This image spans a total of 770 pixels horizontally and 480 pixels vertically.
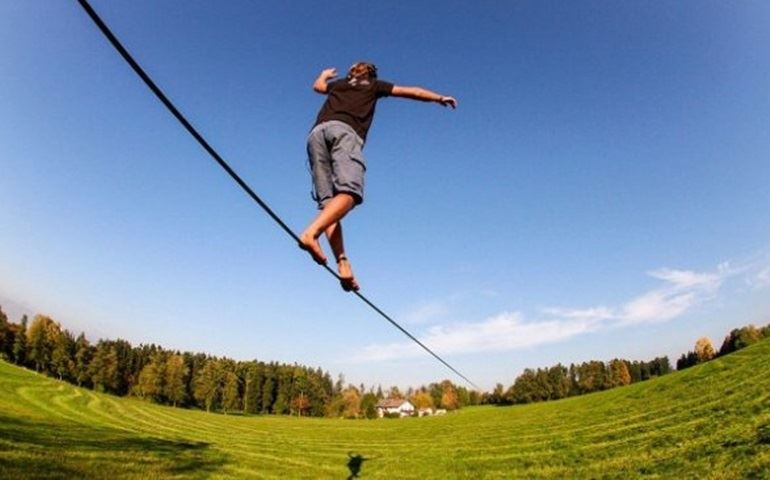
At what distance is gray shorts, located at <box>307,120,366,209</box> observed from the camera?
4176 millimetres

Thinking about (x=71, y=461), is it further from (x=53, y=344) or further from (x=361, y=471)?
(x=53, y=344)

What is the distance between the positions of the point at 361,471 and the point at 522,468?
6.64 meters

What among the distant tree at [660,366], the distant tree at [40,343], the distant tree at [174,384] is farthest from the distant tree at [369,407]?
the distant tree at [660,366]

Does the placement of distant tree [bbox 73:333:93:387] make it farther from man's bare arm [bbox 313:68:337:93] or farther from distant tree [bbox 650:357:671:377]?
distant tree [bbox 650:357:671:377]

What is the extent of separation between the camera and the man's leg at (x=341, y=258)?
4.74 meters

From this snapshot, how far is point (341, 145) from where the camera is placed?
4277 millimetres

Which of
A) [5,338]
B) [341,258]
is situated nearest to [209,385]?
[5,338]

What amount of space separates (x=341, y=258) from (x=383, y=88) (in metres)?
1.81

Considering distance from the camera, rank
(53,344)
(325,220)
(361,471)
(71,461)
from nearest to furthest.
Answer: (325,220)
(71,461)
(361,471)
(53,344)

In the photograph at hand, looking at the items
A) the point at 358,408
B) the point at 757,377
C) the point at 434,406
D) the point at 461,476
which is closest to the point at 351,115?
the point at 461,476

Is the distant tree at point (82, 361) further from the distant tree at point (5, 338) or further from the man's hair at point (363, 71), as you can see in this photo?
the man's hair at point (363, 71)

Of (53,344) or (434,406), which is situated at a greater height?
(53,344)

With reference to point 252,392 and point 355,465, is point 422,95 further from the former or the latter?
point 252,392

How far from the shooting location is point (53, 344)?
101 meters
